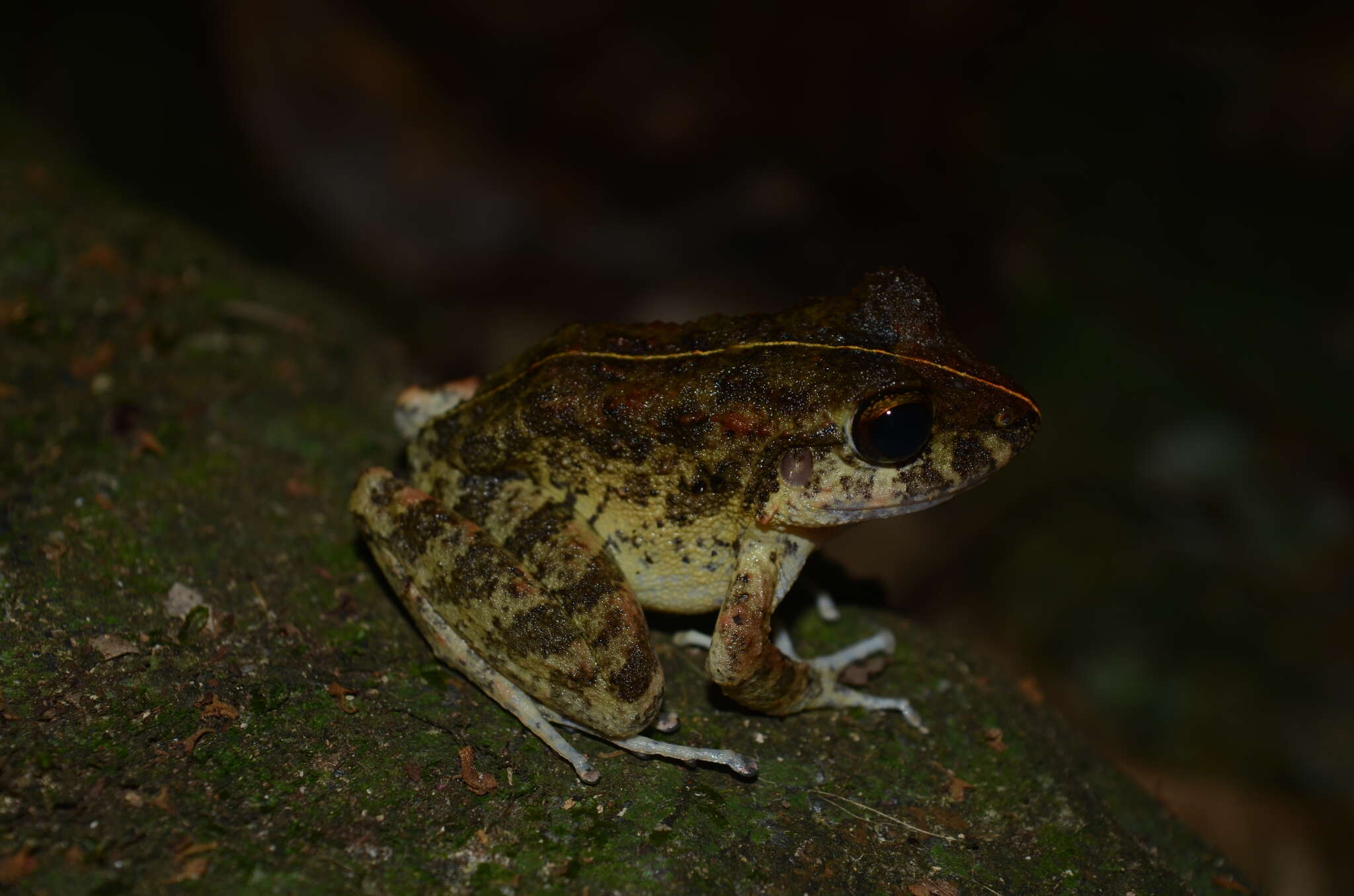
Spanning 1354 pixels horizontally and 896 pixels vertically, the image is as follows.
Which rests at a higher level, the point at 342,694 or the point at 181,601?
the point at 181,601

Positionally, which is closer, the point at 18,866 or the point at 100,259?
the point at 18,866

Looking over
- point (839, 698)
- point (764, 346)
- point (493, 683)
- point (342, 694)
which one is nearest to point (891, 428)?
point (764, 346)

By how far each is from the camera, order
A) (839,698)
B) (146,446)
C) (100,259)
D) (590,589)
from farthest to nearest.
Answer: (100,259) < (146,446) < (839,698) < (590,589)

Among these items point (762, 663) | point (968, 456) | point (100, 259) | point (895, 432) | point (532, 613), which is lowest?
point (762, 663)

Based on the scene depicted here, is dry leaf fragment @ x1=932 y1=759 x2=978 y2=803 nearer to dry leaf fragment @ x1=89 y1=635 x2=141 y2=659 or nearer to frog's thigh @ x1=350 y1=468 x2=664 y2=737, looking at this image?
frog's thigh @ x1=350 y1=468 x2=664 y2=737

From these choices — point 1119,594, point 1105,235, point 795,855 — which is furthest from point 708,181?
point 795,855

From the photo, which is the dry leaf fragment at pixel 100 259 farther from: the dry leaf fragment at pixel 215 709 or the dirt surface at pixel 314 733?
the dry leaf fragment at pixel 215 709

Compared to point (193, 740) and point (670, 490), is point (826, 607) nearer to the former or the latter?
point (670, 490)
